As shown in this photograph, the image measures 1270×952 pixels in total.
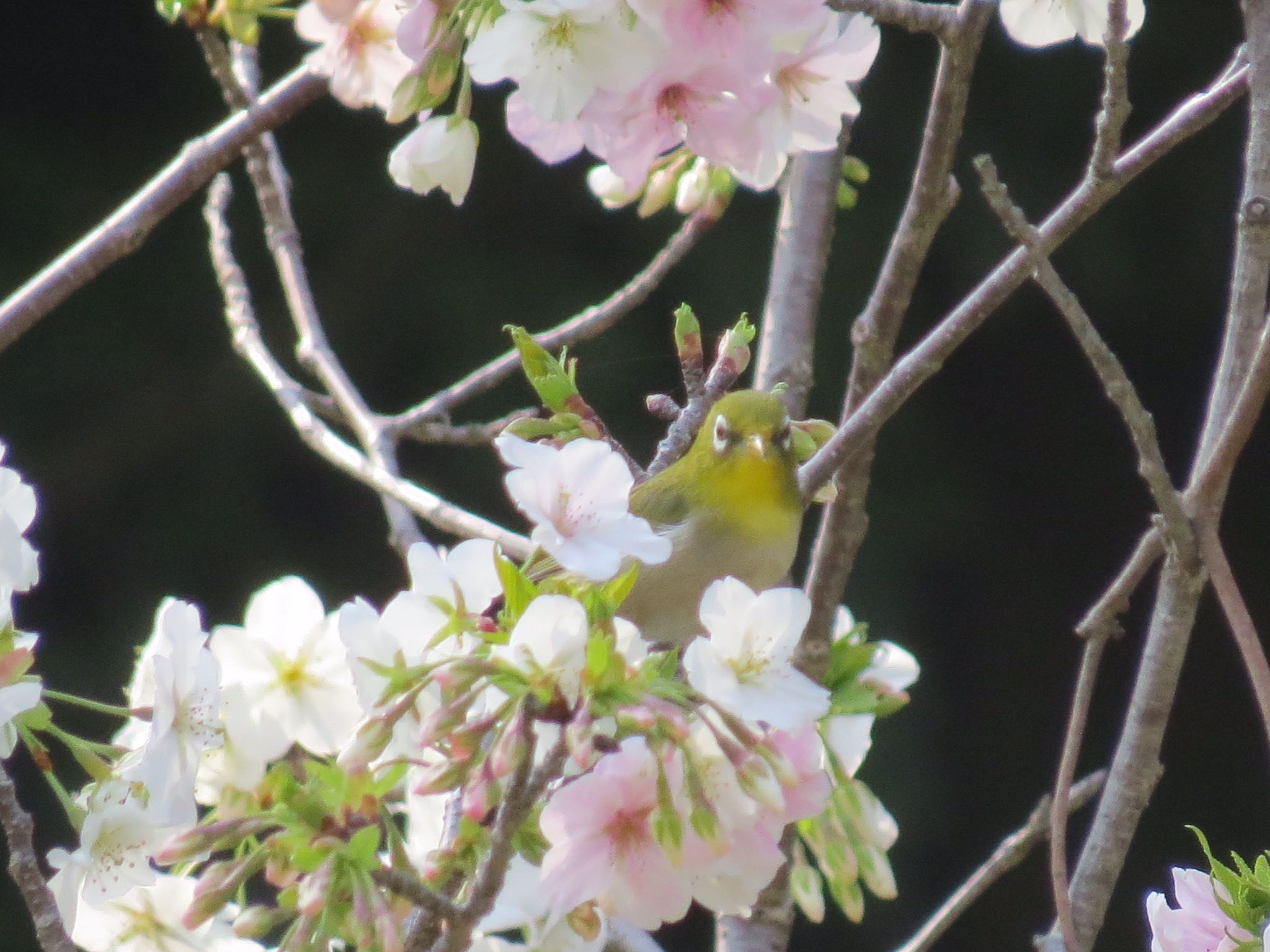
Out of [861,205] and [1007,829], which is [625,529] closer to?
[861,205]

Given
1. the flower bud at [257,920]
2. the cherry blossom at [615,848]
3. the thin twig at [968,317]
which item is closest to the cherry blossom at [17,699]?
the flower bud at [257,920]

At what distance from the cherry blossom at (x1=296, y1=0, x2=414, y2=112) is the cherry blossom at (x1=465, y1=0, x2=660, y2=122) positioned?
38cm

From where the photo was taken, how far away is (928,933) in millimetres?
1115

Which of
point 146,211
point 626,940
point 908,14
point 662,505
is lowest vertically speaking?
point 626,940

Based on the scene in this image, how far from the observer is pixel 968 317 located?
0.92m

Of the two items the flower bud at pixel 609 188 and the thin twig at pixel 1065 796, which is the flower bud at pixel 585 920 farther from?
the flower bud at pixel 609 188

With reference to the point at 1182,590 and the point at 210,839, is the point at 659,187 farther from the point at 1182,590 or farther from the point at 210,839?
the point at 210,839

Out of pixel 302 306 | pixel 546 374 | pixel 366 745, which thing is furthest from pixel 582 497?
pixel 302 306

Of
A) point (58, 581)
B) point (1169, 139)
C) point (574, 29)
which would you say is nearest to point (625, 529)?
point (574, 29)

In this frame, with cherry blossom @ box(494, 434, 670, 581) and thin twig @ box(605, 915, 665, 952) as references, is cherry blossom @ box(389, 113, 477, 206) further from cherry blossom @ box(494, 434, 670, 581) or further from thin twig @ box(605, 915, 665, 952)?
thin twig @ box(605, 915, 665, 952)

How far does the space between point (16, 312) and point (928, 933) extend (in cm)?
82

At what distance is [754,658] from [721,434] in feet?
2.51

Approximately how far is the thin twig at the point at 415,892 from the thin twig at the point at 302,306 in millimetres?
798

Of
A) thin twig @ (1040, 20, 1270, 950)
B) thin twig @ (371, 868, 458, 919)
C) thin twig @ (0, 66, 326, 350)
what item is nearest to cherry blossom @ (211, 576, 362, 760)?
thin twig @ (371, 868, 458, 919)
